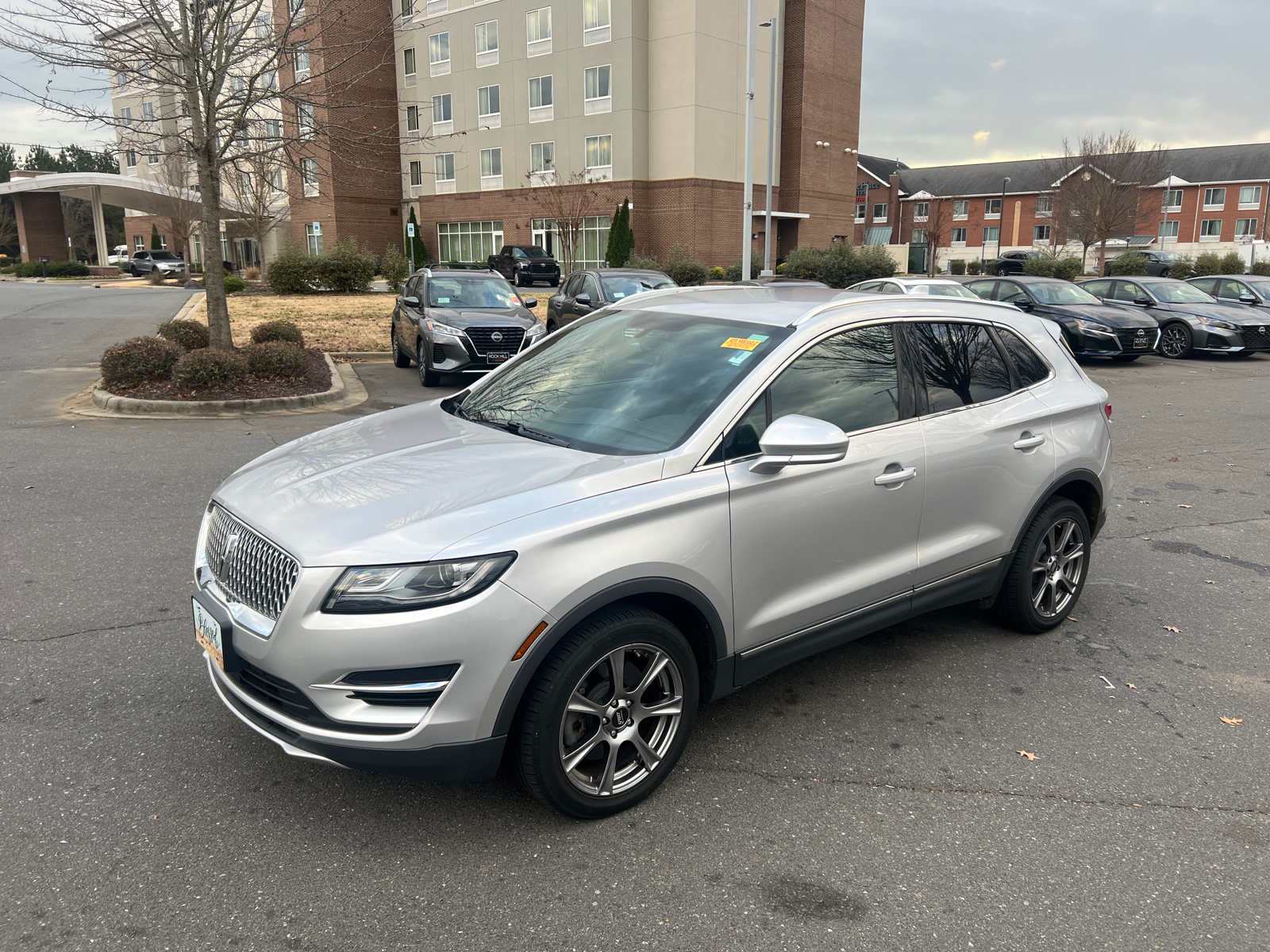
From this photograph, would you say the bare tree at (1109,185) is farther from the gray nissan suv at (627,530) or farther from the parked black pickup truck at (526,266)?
the gray nissan suv at (627,530)

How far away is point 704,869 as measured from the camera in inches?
115

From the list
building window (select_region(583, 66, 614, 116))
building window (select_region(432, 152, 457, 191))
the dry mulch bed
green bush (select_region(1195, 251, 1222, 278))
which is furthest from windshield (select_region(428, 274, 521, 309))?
building window (select_region(432, 152, 457, 191))

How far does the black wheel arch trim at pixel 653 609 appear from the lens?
2805 mm

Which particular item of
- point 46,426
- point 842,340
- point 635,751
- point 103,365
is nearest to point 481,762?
point 635,751

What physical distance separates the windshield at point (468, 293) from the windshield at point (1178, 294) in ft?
46.1

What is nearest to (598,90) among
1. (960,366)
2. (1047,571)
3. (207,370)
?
(207,370)

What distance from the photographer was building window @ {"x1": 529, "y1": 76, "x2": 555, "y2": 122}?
153 ft

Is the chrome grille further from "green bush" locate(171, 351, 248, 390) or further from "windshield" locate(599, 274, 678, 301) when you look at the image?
"windshield" locate(599, 274, 678, 301)

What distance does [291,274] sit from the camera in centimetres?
3162

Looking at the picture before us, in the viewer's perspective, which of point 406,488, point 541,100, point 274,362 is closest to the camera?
point 406,488

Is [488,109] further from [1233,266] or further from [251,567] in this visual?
[251,567]

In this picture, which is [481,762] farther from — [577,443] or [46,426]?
[46,426]

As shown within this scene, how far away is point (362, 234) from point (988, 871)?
186 feet

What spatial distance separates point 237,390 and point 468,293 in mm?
4095
